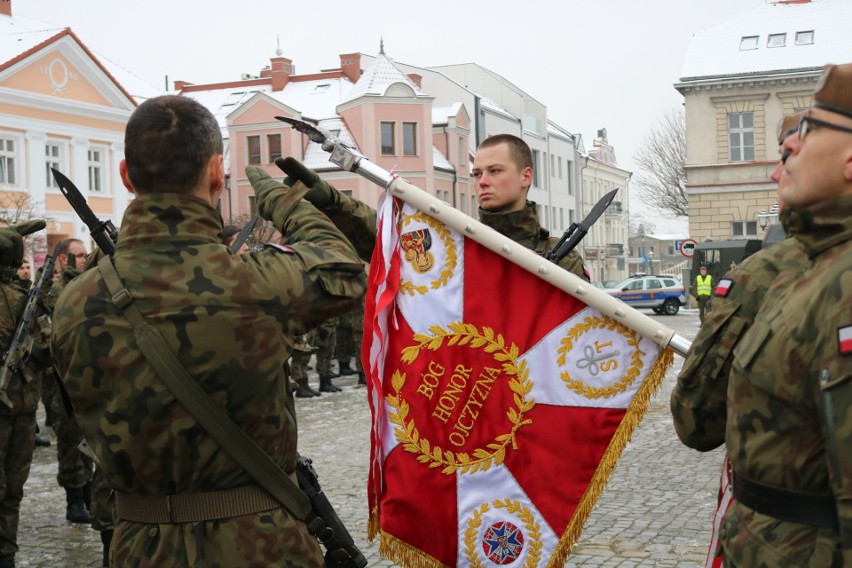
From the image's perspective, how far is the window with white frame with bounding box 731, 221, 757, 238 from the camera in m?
44.2

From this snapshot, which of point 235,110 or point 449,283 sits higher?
point 235,110

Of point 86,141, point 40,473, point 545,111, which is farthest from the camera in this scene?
point 545,111

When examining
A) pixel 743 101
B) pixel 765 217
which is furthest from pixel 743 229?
pixel 743 101

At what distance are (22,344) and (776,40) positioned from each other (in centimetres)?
4289

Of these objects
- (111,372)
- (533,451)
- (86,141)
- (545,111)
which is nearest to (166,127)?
(111,372)

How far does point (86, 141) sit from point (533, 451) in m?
Result: 34.9

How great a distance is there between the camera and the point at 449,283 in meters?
4.24

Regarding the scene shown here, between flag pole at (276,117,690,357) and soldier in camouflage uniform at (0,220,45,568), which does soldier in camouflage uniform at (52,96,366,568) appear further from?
soldier in camouflage uniform at (0,220,45,568)

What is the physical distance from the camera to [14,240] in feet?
21.8

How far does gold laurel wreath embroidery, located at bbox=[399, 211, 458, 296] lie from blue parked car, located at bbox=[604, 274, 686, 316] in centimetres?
3355

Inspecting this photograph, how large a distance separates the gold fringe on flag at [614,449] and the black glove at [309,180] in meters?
1.50

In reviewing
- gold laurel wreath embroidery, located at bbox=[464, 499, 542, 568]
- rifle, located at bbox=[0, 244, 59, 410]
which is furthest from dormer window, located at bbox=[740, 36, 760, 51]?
gold laurel wreath embroidery, located at bbox=[464, 499, 542, 568]

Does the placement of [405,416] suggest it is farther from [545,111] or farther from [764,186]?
[545,111]

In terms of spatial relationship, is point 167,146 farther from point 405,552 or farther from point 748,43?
point 748,43
